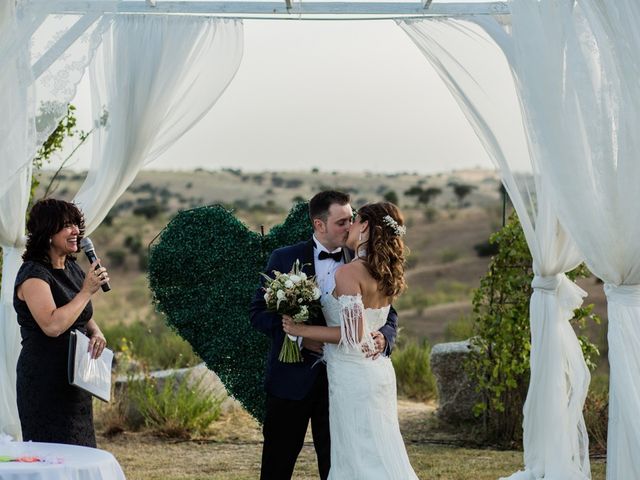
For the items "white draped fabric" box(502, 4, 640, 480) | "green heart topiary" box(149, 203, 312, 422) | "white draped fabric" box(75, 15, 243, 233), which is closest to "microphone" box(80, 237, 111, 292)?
"white draped fabric" box(75, 15, 243, 233)

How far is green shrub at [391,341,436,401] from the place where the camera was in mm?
9766

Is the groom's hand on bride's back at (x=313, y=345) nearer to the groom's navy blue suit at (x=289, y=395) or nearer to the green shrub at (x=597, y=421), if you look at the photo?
the groom's navy blue suit at (x=289, y=395)

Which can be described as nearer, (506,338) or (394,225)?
(394,225)

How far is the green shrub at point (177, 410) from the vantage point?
8070 millimetres

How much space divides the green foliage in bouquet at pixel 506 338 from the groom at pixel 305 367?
9.13ft

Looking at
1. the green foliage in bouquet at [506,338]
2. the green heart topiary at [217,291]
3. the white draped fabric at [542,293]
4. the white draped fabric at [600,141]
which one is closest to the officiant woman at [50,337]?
the white draped fabric at [600,141]

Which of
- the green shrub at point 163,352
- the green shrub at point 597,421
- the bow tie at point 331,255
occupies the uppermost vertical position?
the bow tie at point 331,255

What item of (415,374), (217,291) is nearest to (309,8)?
(217,291)

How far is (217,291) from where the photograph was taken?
7.07 meters

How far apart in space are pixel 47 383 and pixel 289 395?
1.03 meters

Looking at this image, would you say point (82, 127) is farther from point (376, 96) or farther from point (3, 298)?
point (376, 96)

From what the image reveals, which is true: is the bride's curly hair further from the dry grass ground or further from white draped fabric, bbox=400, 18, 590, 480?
the dry grass ground

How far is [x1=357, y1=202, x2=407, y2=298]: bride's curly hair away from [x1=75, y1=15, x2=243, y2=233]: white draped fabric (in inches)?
82.2

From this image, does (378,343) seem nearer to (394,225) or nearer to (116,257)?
(394,225)
